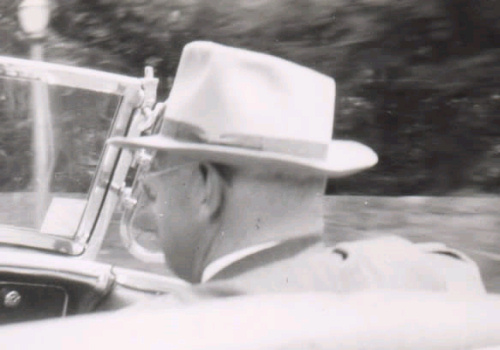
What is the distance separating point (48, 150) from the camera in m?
3.11

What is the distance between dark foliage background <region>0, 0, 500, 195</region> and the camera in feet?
14.2

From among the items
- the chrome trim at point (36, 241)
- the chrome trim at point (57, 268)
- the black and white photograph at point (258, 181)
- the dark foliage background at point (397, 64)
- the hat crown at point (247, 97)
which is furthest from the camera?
the dark foliage background at point (397, 64)

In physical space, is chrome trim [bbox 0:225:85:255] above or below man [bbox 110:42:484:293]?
below

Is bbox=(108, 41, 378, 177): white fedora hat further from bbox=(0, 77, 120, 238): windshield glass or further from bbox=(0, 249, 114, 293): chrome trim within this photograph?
bbox=(0, 77, 120, 238): windshield glass

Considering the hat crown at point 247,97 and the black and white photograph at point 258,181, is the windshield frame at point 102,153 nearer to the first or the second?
the black and white photograph at point 258,181

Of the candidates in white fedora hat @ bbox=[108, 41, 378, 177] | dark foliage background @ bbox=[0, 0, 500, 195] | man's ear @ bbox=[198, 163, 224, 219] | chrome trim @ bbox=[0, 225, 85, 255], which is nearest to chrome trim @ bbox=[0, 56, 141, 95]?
chrome trim @ bbox=[0, 225, 85, 255]

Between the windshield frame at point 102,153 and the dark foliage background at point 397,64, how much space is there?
5.51ft

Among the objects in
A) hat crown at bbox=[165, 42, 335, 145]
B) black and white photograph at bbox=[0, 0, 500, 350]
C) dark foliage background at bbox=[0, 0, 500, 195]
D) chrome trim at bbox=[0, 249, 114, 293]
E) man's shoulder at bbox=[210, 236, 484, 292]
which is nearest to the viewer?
black and white photograph at bbox=[0, 0, 500, 350]

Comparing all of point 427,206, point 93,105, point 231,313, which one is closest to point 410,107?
point 427,206

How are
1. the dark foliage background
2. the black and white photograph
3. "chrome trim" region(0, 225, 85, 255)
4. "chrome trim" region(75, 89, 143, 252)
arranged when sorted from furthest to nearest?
the dark foliage background < "chrome trim" region(75, 89, 143, 252) < "chrome trim" region(0, 225, 85, 255) < the black and white photograph

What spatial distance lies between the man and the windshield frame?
82cm

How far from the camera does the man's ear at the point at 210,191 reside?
1.96m

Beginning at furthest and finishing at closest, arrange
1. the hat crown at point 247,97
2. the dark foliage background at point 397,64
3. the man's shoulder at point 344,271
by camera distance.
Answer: the dark foliage background at point 397,64, the hat crown at point 247,97, the man's shoulder at point 344,271

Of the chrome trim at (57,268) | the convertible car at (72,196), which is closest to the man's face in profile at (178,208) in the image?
the convertible car at (72,196)
